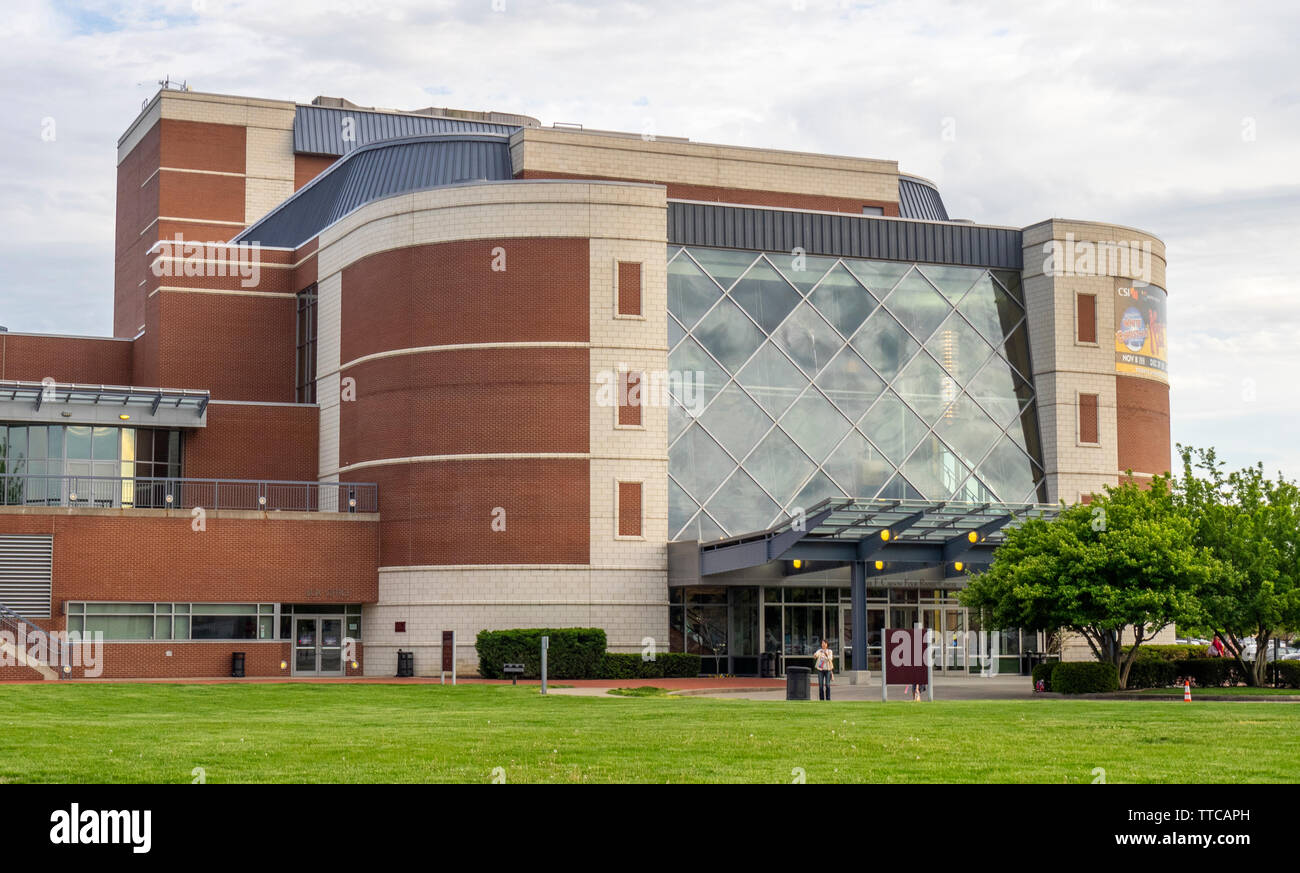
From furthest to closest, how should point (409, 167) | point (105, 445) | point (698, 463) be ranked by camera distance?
point (409, 167) < point (105, 445) < point (698, 463)

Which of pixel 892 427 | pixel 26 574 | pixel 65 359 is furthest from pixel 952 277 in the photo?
pixel 65 359

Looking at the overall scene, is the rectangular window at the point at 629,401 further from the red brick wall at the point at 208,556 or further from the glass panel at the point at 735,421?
the red brick wall at the point at 208,556

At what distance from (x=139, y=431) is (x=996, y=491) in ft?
92.8

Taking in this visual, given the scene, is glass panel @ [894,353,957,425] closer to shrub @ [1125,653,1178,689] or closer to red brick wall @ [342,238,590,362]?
red brick wall @ [342,238,590,362]

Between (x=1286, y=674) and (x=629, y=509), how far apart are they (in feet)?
60.6

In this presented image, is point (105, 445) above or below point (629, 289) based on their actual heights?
below

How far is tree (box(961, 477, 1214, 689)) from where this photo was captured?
3406 centimetres

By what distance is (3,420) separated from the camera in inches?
1857

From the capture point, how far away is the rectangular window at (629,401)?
1774 inches

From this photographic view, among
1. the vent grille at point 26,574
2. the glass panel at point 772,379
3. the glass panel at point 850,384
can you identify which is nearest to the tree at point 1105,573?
the glass panel at point 772,379

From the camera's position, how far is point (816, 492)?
46500 mm

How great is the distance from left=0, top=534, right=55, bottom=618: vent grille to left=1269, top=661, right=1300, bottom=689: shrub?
3354 cm

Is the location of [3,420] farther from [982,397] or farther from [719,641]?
[982,397]

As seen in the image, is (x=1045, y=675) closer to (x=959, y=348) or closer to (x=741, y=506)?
(x=741, y=506)
